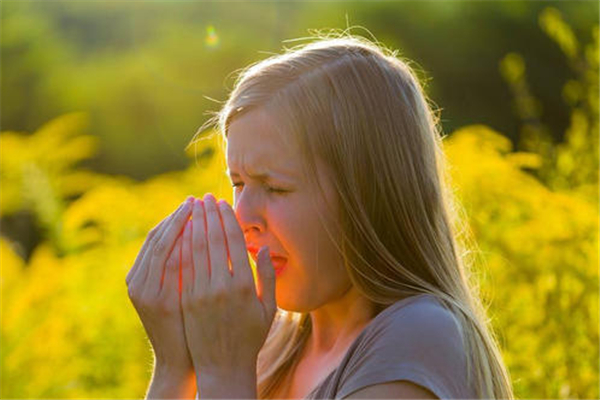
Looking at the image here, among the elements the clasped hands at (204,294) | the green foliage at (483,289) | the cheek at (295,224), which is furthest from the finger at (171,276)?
the green foliage at (483,289)

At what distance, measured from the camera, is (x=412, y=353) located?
1900 mm

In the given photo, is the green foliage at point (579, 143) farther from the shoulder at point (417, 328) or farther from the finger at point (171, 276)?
the finger at point (171, 276)

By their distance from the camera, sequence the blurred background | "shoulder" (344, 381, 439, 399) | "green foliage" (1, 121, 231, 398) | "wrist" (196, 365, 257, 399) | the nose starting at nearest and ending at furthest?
1. "shoulder" (344, 381, 439, 399)
2. "wrist" (196, 365, 257, 399)
3. the nose
4. the blurred background
5. "green foliage" (1, 121, 231, 398)

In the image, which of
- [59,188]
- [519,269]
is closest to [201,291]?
[519,269]

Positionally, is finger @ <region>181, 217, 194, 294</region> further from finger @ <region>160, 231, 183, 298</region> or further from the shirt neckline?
the shirt neckline

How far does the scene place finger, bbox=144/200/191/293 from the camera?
213 centimetres

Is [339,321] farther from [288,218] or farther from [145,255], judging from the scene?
[145,255]

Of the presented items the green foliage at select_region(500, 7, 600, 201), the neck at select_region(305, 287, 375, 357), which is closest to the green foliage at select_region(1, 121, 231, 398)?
the green foliage at select_region(500, 7, 600, 201)

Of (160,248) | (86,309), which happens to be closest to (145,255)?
(160,248)

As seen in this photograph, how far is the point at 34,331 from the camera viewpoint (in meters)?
4.39

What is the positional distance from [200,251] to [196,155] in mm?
4452

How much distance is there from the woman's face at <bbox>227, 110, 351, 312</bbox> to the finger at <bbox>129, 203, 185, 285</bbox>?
176 mm

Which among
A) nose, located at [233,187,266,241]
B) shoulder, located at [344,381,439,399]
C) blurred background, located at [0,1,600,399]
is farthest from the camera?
blurred background, located at [0,1,600,399]

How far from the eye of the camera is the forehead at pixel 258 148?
210 centimetres
